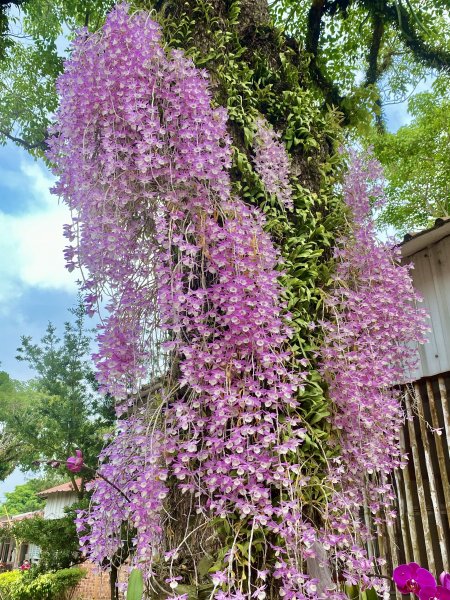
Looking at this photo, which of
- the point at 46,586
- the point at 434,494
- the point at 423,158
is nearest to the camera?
the point at 434,494

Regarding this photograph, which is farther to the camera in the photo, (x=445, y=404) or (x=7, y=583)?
(x=7, y=583)

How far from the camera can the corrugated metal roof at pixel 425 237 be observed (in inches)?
141

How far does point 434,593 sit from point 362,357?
0.88m

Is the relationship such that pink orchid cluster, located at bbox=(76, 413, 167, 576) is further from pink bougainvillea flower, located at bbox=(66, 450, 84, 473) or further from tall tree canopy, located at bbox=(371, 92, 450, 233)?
tall tree canopy, located at bbox=(371, 92, 450, 233)

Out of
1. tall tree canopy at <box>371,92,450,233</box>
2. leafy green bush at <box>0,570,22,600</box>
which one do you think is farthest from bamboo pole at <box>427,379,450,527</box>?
leafy green bush at <box>0,570,22,600</box>

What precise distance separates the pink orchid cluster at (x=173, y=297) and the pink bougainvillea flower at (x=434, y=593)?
0.33 meters

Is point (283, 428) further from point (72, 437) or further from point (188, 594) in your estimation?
point (72, 437)

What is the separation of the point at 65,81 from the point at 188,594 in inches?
74.7

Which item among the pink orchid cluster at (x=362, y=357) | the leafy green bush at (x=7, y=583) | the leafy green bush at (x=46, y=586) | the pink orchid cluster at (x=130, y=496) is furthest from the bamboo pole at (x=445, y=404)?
the leafy green bush at (x=7, y=583)

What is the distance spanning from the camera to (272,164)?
2.17 metres

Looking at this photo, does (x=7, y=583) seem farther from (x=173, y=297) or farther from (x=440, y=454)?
(x=173, y=297)

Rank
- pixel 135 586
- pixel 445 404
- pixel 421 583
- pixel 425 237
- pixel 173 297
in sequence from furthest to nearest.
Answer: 1. pixel 425 237
2. pixel 445 404
3. pixel 173 297
4. pixel 421 583
5. pixel 135 586

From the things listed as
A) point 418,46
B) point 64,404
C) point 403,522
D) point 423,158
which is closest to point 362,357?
point 403,522

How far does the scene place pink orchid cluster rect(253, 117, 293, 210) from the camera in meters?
2.16
